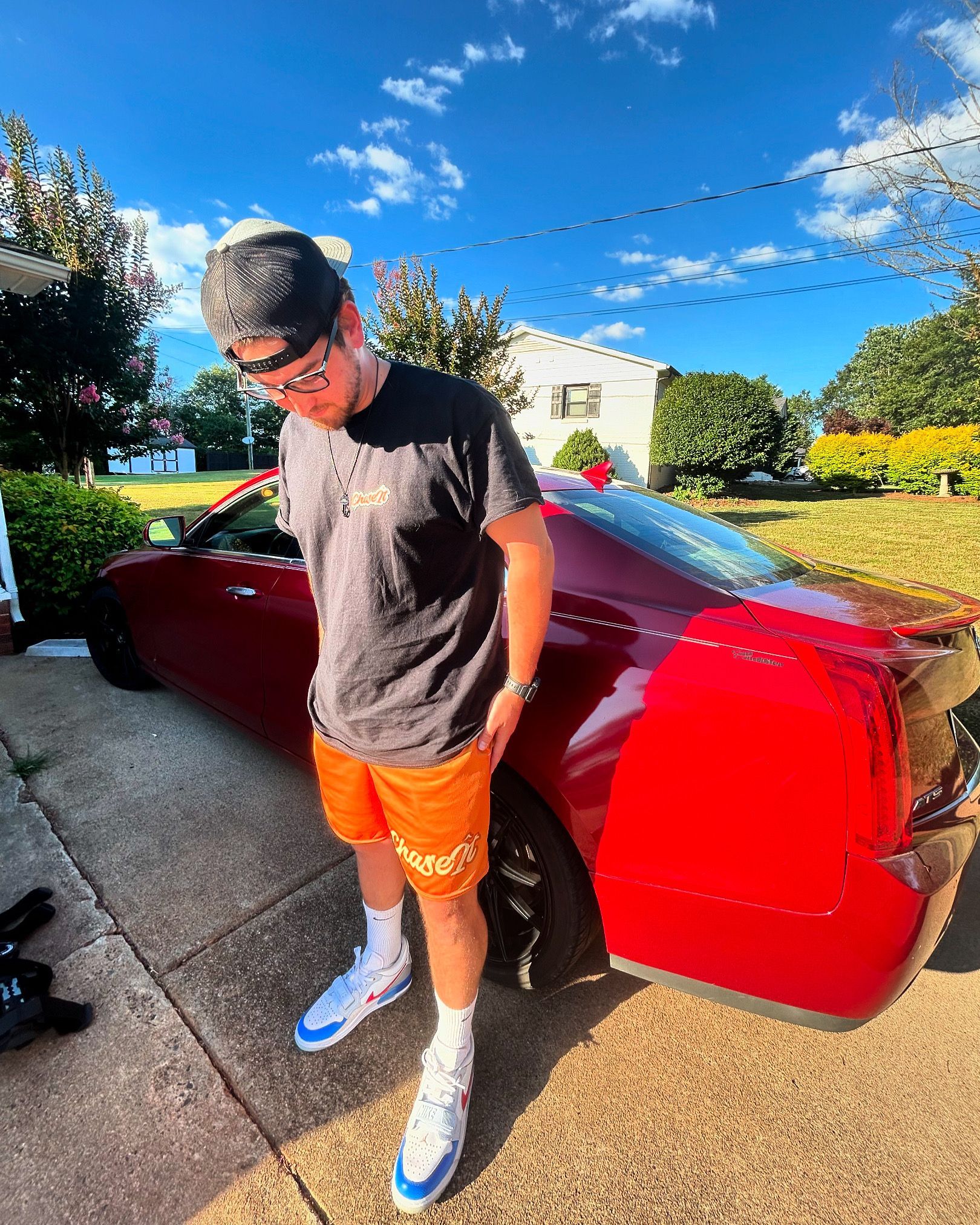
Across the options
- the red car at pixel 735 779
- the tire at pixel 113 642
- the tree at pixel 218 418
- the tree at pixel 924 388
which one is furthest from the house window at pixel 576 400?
the tree at pixel 218 418

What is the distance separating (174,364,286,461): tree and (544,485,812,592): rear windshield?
57277 mm

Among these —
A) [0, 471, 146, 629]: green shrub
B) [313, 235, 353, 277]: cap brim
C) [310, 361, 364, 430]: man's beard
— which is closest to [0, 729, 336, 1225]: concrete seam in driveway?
[310, 361, 364, 430]: man's beard

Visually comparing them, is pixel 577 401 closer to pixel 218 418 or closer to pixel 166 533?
pixel 166 533

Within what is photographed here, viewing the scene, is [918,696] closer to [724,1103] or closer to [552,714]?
[552,714]

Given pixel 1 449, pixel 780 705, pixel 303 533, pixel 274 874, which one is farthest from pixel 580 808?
pixel 1 449

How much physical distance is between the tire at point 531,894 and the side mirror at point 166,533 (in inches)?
85.9

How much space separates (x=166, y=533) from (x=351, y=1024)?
2380mm

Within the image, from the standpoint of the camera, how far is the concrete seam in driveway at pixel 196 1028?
134 cm

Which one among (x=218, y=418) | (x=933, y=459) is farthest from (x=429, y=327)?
(x=218, y=418)

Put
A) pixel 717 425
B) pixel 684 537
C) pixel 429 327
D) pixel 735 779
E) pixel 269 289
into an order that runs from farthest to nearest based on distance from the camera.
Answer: pixel 717 425 < pixel 429 327 < pixel 684 537 < pixel 735 779 < pixel 269 289

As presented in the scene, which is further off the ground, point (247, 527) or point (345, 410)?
point (345, 410)

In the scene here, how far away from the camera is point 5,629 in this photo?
4.50 m

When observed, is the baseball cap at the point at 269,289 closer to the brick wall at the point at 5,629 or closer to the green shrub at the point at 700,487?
the brick wall at the point at 5,629

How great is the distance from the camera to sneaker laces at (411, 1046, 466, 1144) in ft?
4.55
